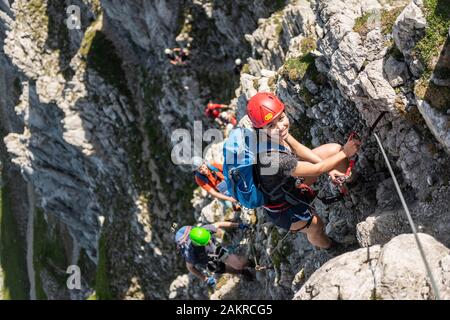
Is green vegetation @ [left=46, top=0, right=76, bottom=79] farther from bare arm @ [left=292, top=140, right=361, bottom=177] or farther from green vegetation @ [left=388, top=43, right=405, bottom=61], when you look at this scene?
bare arm @ [left=292, top=140, right=361, bottom=177]

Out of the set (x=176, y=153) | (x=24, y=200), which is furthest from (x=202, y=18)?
(x=24, y=200)

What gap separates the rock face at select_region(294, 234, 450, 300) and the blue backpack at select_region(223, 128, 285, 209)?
2797 mm

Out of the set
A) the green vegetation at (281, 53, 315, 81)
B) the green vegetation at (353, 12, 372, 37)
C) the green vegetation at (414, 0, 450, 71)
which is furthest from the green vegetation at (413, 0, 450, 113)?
the green vegetation at (281, 53, 315, 81)

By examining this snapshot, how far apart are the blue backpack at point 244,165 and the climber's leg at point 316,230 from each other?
92.4 inches

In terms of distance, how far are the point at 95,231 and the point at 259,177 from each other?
53867mm

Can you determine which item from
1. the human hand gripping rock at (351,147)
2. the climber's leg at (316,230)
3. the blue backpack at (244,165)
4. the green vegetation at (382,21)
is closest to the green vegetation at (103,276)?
the climber's leg at (316,230)

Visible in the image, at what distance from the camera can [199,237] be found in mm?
20266

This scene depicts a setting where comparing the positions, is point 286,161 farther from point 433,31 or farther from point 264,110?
point 433,31

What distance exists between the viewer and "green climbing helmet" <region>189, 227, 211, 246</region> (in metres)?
20.3

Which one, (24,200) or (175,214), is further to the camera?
(24,200)

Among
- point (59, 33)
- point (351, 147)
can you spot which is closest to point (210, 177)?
point (351, 147)

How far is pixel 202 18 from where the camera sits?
41031mm
